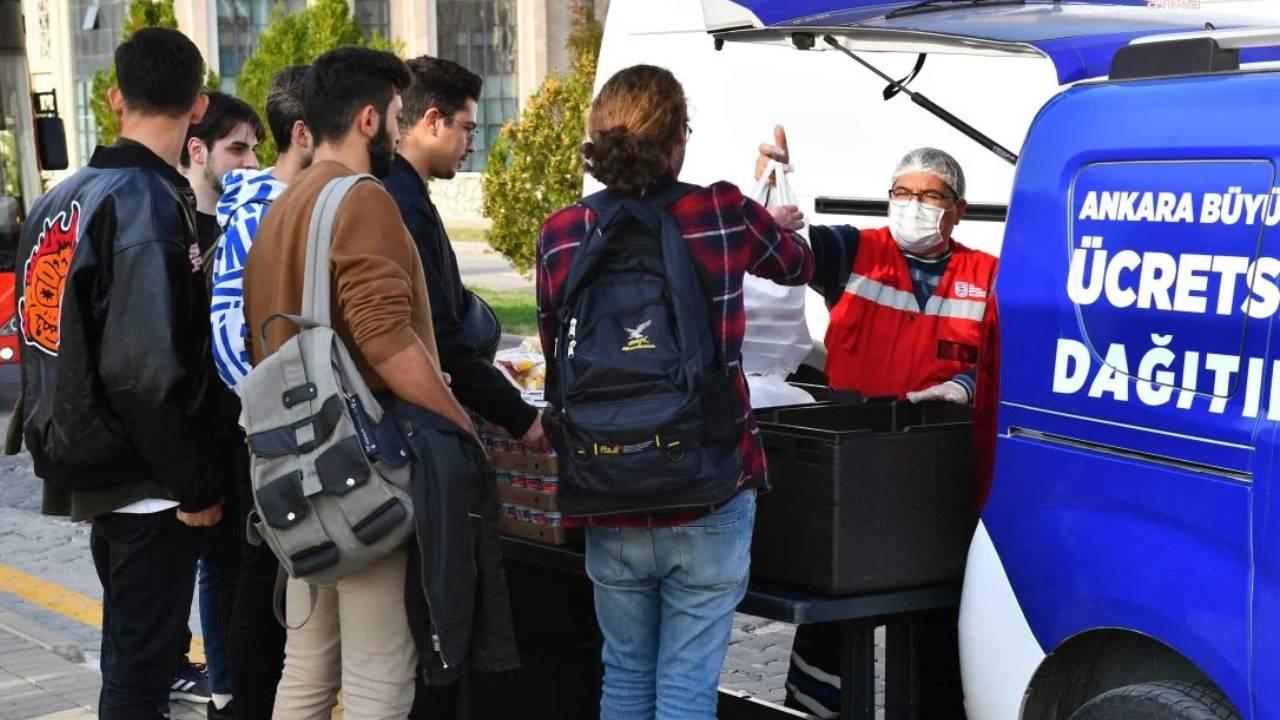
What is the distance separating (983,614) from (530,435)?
3.94ft

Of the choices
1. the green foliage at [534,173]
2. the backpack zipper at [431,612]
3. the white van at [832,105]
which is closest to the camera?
the backpack zipper at [431,612]

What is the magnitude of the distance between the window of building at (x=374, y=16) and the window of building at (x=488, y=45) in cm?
119

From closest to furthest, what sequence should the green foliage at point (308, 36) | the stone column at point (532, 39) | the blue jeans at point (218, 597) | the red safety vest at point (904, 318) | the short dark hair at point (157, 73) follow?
the short dark hair at point (157, 73)
the red safety vest at point (904, 318)
the blue jeans at point (218, 597)
the green foliage at point (308, 36)
the stone column at point (532, 39)

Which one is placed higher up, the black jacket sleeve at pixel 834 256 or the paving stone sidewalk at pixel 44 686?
the black jacket sleeve at pixel 834 256

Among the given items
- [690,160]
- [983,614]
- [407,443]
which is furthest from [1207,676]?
[690,160]

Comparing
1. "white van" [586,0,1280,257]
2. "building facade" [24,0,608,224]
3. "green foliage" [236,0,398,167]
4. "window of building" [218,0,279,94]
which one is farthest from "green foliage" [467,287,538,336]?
"window of building" [218,0,279,94]

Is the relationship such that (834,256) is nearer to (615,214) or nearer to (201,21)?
(615,214)

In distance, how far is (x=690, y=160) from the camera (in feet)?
24.0

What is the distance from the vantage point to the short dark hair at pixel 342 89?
13.6 feet

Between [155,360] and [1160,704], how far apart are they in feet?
8.11

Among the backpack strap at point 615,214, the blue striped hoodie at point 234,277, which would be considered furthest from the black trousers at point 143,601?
the backpack strap at point 615,214

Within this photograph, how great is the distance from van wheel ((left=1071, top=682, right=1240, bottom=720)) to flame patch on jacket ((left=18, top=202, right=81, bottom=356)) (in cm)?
264

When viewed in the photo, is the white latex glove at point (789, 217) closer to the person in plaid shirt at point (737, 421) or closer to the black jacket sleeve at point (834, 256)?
the person in plaid shirt at point (737, 421)

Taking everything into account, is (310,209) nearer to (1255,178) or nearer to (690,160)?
(1255,178)
